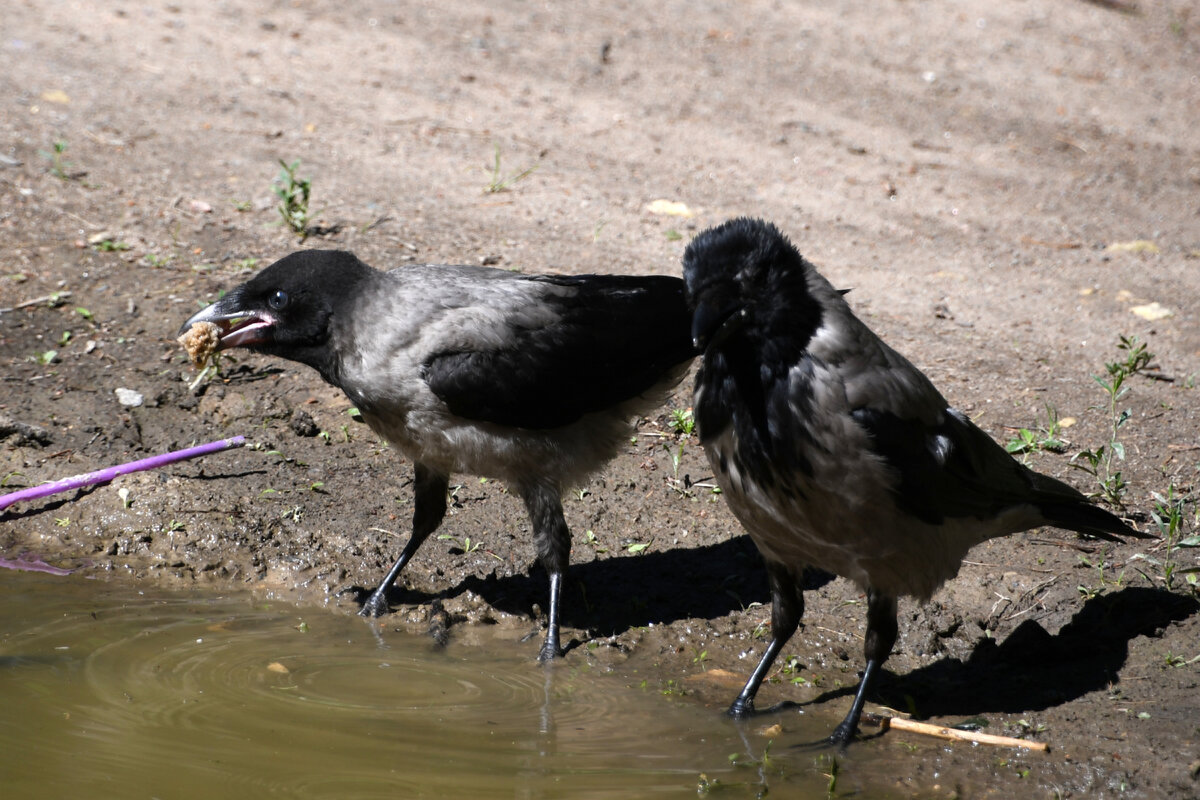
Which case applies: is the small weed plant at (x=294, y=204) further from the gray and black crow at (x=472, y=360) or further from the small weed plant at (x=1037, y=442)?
the small weed plant at (x=1037, y=442)

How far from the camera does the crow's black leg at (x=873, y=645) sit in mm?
4047

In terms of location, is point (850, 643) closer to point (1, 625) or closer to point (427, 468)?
point (427, 468)

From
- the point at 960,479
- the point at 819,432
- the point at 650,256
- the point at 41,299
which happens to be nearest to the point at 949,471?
the point at 960,479

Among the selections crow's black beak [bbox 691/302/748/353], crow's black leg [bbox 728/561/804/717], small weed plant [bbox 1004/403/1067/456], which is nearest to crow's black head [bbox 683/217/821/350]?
crow's black beak [bbox 691/302/748/353]

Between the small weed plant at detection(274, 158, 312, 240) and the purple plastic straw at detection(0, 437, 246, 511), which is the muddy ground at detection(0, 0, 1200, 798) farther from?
the small weed plant at detection(274, 158, 312, 240)

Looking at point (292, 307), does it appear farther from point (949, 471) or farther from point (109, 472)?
point (949, 471)

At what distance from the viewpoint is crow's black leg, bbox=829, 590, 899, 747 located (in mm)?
4047

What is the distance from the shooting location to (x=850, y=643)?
15.6 ft

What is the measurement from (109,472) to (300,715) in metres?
2.03

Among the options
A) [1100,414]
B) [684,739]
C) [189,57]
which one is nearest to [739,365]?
[684,739]

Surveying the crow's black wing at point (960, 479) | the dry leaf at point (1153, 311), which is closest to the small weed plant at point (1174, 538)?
the crow's black wing at point (960, 479)

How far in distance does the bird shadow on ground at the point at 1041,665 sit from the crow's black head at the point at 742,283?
5.36 ft

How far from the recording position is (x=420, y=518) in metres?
5.15

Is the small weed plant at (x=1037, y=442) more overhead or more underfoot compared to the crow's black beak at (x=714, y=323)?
more underfoot
